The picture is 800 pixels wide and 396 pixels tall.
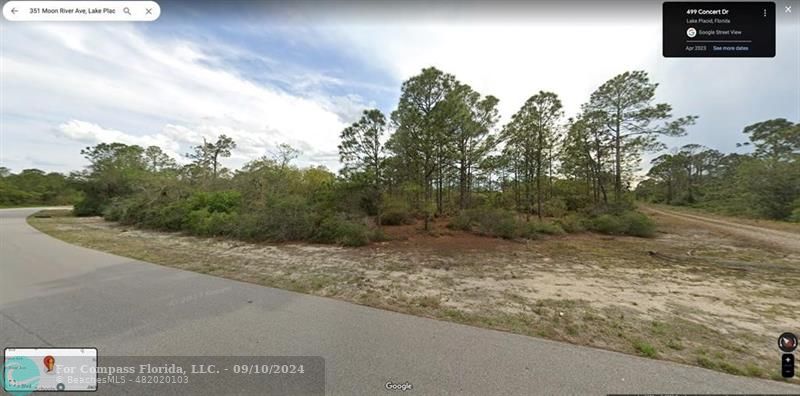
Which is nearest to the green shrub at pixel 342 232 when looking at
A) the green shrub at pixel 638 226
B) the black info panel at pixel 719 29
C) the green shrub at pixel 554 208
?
the black info panel at pixel 719 29

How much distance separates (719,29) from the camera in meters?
3.42

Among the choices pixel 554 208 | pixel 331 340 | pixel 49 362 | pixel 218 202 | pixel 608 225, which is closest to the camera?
pixel 49 362

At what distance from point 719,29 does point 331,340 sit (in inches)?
267

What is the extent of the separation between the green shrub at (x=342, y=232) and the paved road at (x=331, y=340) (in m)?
4.48

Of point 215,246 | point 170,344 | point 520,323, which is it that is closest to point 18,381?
point 170,344

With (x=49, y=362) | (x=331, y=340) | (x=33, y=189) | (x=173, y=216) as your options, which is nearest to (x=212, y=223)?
(x=173, y=216)

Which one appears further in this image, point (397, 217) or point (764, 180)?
point (764, 180)

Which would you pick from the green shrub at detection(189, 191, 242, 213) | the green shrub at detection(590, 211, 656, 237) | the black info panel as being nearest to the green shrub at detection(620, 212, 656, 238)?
the green shrub at detection(590, 211, 656, 237)

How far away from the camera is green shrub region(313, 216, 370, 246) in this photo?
347 inches

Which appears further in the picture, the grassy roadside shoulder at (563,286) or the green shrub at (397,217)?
the green shrub at (397,217)

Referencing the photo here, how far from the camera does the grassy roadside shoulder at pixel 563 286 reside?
2.88 metres

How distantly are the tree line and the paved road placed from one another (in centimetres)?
524

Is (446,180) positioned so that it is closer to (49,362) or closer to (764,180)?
(49,362)

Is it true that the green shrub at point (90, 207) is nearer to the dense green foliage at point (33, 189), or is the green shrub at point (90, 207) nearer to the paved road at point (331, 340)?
the dense green foliage at point (33, 189)
